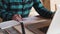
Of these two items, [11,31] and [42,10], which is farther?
[42,10]

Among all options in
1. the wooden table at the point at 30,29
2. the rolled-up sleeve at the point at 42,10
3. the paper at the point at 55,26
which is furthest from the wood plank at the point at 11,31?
the rolled-up sleeve at the point at 42,10

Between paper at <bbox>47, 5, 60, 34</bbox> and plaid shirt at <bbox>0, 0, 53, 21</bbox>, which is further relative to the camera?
plaid shirt at <bbox>0, 0, 53, 21</bbox>

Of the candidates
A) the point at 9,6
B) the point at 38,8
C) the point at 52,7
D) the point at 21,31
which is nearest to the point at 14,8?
the point at 9,6

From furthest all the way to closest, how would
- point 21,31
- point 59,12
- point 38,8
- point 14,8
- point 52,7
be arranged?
point 52,7, point 38,8, point 14,8, point 21,31, point 59,12

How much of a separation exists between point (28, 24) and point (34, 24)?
0.05m

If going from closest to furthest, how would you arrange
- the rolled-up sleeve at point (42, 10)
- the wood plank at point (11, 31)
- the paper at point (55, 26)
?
the paper at point (55, 26) < the wood plank at point (11, 31) < the rolled-up sleeve at point (42, 10)

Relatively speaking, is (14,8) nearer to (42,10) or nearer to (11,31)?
(42,10)

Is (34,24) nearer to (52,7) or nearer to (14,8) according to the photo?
(14,8)

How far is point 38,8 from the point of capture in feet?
5.08

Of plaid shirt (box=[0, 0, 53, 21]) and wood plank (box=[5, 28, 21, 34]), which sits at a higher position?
plaid shirt (box=[0, 0, 53, 21])

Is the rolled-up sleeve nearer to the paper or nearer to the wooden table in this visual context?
the wooden table

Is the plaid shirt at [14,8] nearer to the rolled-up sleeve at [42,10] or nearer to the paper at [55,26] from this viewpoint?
the rolled-up sleeve at [42,10]

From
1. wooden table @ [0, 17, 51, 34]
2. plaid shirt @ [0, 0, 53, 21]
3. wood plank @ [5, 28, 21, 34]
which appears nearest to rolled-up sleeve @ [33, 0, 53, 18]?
plaid shirt @ [0, 0, 53, 21]

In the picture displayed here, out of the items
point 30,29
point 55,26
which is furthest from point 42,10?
point 55,26
